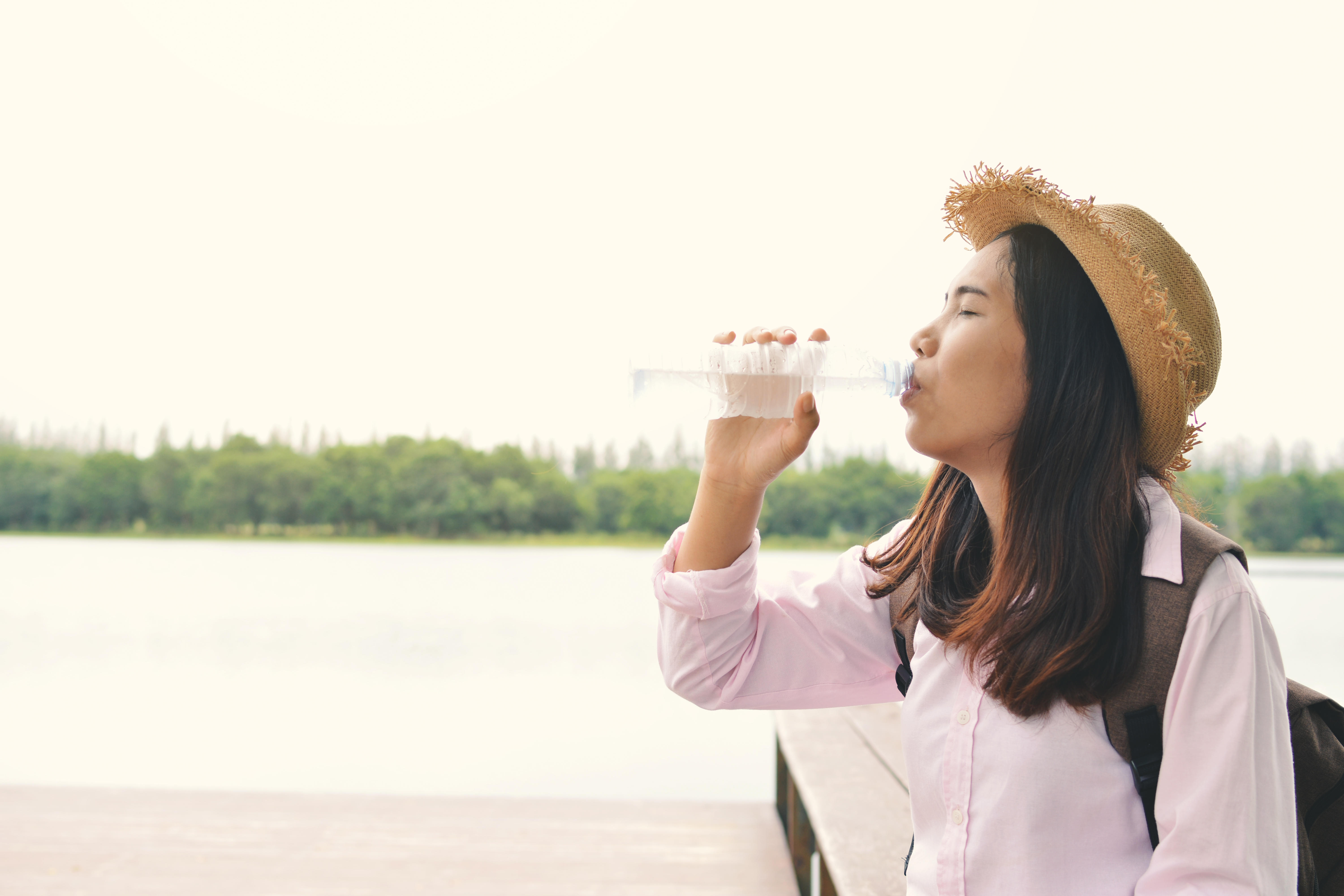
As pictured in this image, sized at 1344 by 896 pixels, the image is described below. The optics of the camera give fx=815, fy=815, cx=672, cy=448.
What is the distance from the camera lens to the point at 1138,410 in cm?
76

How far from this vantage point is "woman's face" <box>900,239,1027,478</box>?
770 millimetres

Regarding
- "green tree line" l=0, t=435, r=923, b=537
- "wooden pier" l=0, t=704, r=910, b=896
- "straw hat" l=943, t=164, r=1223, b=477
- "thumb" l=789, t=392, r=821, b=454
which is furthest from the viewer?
"green tree line" l=0, t=435, r=923, b=537

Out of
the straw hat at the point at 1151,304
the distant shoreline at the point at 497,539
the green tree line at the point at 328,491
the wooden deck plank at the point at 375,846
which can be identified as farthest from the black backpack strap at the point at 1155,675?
the green tree line at the point at 328,491

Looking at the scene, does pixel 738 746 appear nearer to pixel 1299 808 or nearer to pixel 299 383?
pixel 1299 808

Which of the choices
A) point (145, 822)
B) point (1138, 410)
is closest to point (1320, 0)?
point (1138, 410)

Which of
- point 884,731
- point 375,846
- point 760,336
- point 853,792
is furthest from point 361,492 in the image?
point 760,336

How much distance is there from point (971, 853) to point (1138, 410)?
0.43 m

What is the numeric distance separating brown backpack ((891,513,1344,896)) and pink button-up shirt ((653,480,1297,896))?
10 millimetres

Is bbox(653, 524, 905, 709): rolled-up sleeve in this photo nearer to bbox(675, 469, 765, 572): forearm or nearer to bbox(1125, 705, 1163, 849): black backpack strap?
bbox(675, 469, 765, 572): forearm

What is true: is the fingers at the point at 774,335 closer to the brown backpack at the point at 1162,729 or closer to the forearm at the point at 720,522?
the forearm at the point at 720,522

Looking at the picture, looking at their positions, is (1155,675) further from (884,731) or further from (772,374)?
(884,731)

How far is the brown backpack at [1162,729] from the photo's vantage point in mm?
647

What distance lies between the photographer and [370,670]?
Answer: 4461mm

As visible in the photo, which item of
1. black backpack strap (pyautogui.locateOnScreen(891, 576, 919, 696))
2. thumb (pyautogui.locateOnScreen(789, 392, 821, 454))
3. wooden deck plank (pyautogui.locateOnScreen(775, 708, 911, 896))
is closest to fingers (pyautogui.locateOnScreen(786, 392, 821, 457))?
thumb (pyautogui.locateOnScreen(789, 392, 821, 454))
